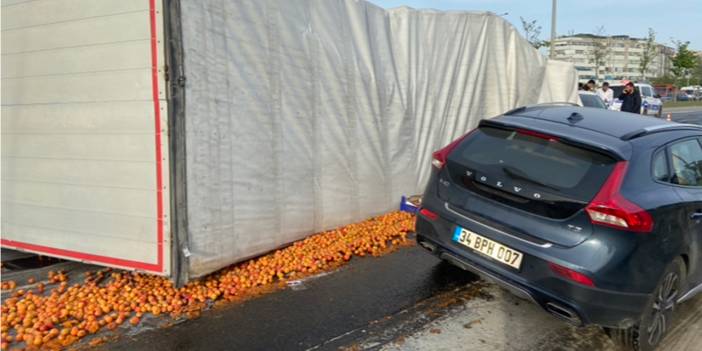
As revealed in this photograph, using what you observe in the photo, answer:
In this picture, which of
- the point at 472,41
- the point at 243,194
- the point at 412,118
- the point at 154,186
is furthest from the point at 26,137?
the point at 472,41

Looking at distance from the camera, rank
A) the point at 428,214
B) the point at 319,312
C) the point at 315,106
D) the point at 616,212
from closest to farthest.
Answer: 1. the point at 616,212
2. the point at 319,312
3. the point at 428,214
4. the point at 315,106

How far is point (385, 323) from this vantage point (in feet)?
11.8

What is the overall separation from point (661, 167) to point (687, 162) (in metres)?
0.55

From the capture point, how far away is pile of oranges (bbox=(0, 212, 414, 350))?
325cm

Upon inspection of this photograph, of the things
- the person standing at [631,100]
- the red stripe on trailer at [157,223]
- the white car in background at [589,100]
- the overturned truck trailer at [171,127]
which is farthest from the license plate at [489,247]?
the white car in background at [589,100]

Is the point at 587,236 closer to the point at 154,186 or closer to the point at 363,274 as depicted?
the point at 363,274

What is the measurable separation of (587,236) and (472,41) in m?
5.07

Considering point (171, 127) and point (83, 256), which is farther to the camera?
point (83, 256)

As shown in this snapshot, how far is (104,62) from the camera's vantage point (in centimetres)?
371

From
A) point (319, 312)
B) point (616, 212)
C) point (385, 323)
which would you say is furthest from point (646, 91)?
point (319, 312)

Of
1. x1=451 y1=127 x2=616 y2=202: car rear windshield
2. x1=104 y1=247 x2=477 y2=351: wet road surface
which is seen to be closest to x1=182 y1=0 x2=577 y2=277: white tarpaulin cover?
x1=104 y1=247 x2=477 y2=351: wet road surface

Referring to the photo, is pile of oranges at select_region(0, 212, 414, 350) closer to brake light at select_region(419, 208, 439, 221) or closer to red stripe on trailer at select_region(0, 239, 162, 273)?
red stripe on trailer at select_region(0, 239, 162, 273)

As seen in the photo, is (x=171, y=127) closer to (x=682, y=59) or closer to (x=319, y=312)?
(x=319, y=312)

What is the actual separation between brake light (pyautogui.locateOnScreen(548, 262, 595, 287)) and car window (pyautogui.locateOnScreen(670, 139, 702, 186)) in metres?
1.21
